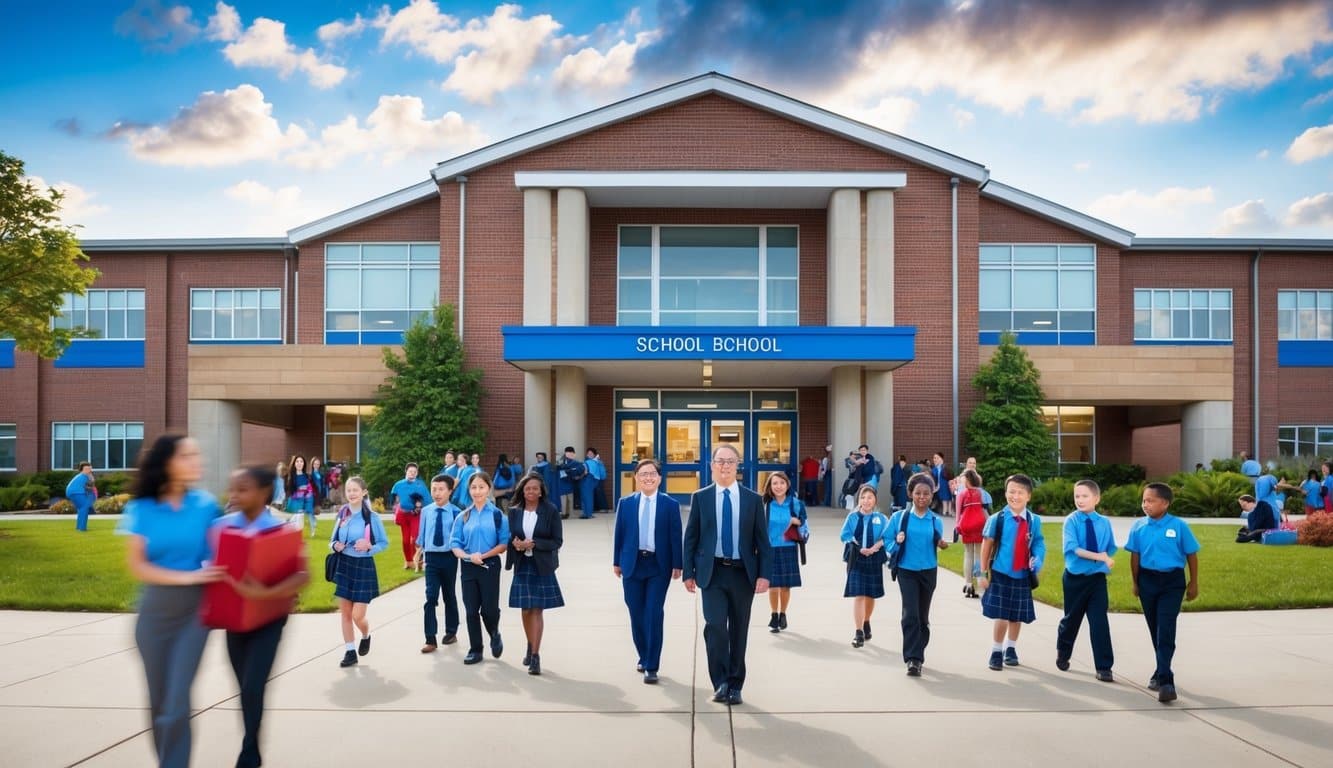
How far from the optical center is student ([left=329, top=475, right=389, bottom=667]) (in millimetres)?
8250

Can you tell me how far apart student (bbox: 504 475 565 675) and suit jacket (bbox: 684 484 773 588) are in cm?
135

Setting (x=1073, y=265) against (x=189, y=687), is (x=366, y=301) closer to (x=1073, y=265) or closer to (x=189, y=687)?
A: (x=1073, y=265)

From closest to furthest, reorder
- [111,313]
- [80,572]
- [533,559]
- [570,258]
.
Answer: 1. [533,559]
2. [80,572]
3. [570,258]
4. [111,313]

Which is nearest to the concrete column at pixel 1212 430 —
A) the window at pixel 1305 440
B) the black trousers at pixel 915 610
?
the window at pixel 1305 440

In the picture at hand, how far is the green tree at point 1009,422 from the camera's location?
26016 mm

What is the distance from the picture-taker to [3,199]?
17.4 m

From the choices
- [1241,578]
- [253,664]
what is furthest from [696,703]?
[1241,578]

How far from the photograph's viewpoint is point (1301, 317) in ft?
108

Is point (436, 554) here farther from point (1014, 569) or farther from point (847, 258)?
point (847, 258)

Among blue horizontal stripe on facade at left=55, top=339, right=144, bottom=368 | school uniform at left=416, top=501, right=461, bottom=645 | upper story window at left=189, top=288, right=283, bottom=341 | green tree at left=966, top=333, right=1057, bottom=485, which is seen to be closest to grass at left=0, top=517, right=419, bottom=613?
school uniform at left=416, top=501, right=461, bottom=645

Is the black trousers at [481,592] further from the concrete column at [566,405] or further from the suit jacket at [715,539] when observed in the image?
the concrete column at [566,405]

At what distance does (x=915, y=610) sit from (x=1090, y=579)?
143cm

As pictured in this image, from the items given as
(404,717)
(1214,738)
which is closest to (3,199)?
(404,717)

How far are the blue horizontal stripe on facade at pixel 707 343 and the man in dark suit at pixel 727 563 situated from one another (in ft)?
50.9
